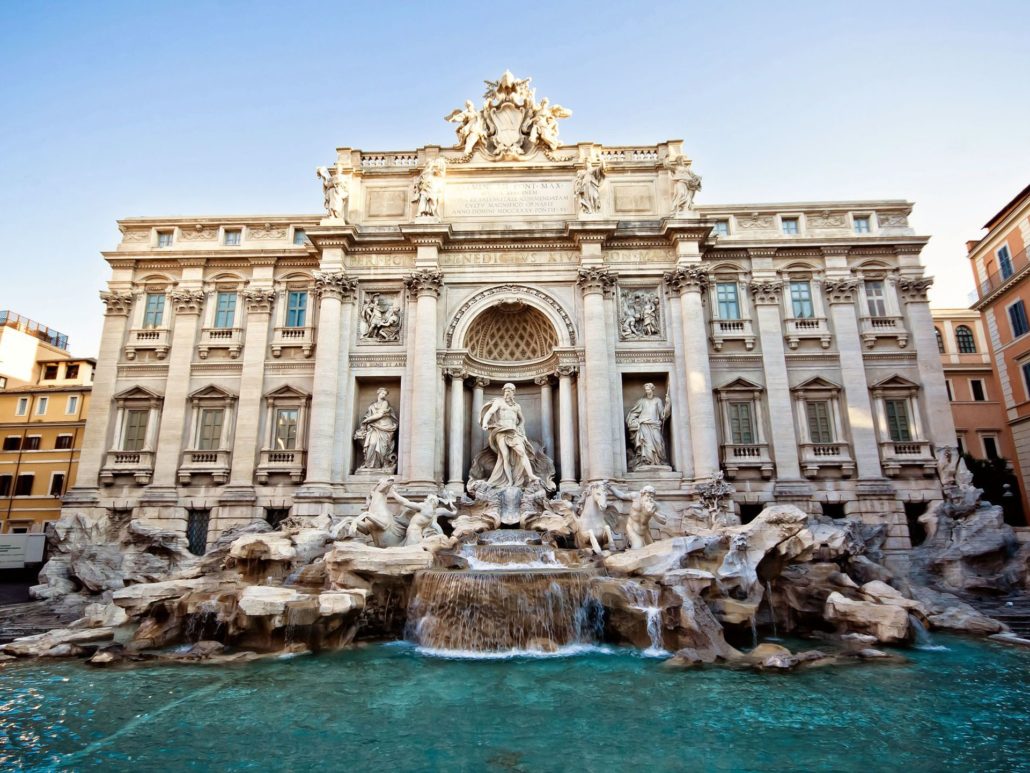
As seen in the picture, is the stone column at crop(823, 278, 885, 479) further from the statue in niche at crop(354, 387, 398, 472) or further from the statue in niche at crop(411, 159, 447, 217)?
the statue in niche at crop(354, 387, 398, 472)

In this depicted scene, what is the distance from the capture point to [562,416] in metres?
20.7

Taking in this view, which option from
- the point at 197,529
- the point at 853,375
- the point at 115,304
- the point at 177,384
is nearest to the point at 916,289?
the point at 853,375

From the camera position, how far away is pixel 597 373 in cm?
2020

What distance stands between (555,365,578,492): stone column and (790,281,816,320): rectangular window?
9160mm

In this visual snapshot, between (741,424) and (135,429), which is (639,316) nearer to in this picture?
(741,424)

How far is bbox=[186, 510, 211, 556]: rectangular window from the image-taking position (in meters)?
20.5

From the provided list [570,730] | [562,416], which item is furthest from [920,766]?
[562,416]

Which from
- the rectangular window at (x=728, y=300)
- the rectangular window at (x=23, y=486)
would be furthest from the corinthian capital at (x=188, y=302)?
the rectangular window at (x=728, y=300)

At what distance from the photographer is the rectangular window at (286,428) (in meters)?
21.4

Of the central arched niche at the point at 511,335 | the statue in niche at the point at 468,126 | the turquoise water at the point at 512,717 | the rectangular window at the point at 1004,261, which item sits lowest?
the turquoise water at the point at 512,717

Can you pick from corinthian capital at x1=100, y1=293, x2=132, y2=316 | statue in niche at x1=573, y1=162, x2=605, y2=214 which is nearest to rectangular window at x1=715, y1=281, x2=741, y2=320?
statue in niche at x1=573, y1=162, x2=605, y2=214

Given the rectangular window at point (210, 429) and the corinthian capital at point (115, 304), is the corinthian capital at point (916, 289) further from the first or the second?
the corinthian capital at point (115, 304)

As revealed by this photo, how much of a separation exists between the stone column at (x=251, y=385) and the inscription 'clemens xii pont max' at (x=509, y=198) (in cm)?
811

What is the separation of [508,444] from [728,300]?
34.3ft
